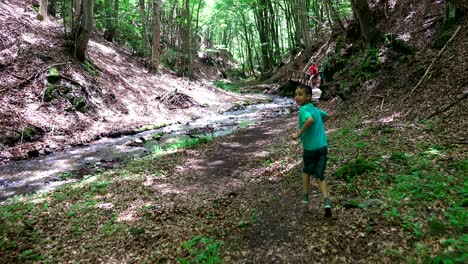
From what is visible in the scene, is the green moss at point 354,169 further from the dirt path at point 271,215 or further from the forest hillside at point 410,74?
the forest hillside at point 410,74

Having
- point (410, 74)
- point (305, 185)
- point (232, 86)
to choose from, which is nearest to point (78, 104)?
point (305, 185)

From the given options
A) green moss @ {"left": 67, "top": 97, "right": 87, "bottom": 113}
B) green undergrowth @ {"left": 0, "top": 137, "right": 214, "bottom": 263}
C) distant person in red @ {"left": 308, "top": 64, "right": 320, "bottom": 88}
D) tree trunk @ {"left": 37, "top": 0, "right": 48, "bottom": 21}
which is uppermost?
tree trunk @ {"left": 37, "top": 0, "right": 48, "bottom": 21}

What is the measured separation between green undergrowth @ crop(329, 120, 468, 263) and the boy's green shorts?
699mm

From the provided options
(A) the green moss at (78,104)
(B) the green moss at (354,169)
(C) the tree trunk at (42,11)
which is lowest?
(B) the green moss at (354,169)

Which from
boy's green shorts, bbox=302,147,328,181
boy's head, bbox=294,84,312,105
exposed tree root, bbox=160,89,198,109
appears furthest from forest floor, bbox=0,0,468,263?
exposed tree root, bbox=160,89,198,109

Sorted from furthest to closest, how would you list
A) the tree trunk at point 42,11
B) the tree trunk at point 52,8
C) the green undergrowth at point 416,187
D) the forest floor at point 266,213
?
the tree trunk at point 52,8, the tree trunk at point 42,11, the forest floor at point 266,213, the green undergrowth at point 416,187

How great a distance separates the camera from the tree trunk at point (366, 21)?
550 inches

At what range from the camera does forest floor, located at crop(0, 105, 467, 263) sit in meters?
4.45

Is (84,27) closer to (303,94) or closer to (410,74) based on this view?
(410,74)

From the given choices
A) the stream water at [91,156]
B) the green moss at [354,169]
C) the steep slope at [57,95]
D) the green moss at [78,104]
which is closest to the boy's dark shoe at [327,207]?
the green moss at [354,169]

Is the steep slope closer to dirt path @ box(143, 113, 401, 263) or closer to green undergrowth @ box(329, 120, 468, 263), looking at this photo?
dirt path @ box(143, 113, 401, 263)

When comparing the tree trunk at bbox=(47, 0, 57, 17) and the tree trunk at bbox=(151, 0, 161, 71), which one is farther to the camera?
the tree trunk at bbox=(151, 0, 161, 71)

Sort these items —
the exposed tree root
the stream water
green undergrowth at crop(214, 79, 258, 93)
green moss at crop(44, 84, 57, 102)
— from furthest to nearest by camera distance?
1. green undergrowth at crop(214, 79, 258, 93)
2. the exposed tree root
3. green moss at crop(44, 84, 57, 102)
4. the stream water

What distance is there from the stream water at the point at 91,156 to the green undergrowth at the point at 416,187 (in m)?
7.89
